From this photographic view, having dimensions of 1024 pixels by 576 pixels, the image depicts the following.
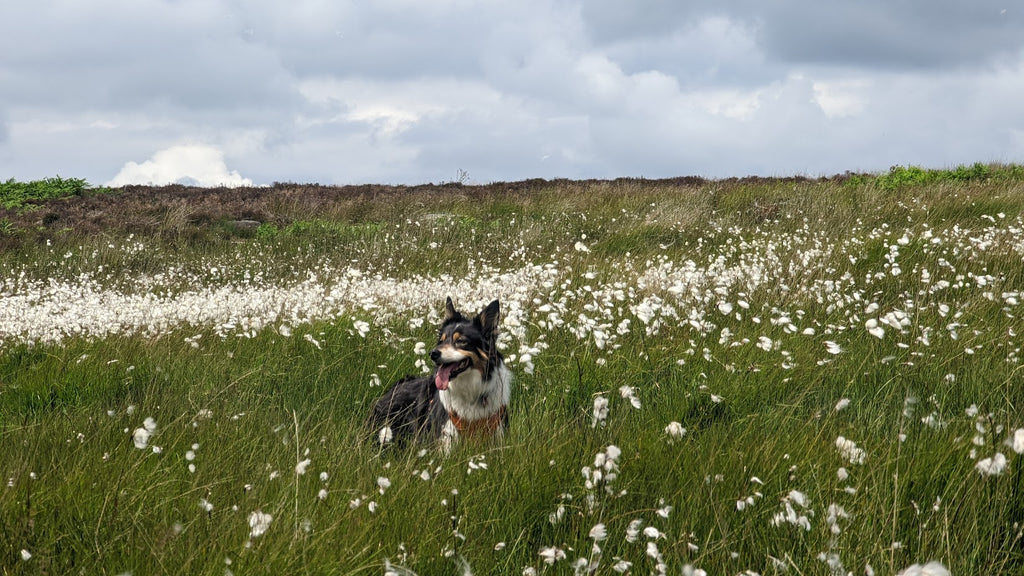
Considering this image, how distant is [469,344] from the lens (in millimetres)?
4637

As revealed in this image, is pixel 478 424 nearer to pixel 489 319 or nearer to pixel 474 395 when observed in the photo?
pixel 474 395

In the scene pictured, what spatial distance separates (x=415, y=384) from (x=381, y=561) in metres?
3.10

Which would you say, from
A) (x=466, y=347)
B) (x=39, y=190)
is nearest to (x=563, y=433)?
(x=466, y=347)

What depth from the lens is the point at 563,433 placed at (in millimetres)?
3578

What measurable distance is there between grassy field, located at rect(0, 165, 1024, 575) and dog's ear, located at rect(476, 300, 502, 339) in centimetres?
41

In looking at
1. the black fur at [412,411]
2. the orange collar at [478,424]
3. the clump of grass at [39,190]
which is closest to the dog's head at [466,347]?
the orange collar at [478,424]

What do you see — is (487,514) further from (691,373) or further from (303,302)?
(303,302)

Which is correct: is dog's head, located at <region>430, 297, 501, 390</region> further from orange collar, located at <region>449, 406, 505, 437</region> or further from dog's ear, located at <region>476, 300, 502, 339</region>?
orange collar, located at <region>449, 406, 505, 437</region>

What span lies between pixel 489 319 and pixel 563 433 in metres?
1.44

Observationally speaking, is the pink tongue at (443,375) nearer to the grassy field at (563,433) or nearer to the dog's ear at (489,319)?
the dog's ear at (489,319)

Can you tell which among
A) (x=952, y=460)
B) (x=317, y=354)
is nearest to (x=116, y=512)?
(x=952, y=460)

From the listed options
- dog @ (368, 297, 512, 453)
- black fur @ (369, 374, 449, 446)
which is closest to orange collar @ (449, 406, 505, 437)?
dog @ (368, 297, 512, 453)

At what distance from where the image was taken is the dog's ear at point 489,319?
15.7ft

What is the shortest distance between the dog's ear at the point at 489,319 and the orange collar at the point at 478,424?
21.7 inches
